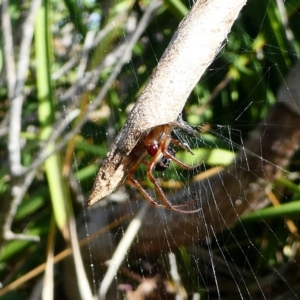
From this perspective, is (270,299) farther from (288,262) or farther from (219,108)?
(219,108)

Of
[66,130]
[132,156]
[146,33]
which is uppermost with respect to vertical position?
[132,156]

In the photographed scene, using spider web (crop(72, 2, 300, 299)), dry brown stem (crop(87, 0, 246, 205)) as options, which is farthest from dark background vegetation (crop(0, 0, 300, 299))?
dry brown stem (crop(87, 0, 246, 205))

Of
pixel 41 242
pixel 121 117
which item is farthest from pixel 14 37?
pixel 41 242

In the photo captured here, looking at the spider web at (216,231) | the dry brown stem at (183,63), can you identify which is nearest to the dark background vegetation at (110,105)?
the spider web at (216,231)

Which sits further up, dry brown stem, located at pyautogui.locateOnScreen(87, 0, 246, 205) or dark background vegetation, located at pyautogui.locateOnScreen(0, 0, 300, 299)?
dry brown stem, located at pyautogui.locateOnScreen(87, 0, 246, 205)

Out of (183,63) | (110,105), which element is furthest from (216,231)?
(183,63)

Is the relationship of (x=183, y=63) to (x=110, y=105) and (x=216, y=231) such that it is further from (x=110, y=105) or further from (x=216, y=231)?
(x=110, y=105)

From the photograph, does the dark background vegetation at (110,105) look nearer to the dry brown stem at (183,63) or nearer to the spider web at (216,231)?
the spider web at (216,231)

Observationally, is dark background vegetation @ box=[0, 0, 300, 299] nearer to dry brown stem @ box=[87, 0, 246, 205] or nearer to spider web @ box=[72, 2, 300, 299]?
spider web @ box=[72, 2, 300, 299]
